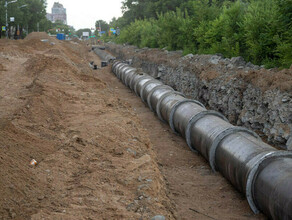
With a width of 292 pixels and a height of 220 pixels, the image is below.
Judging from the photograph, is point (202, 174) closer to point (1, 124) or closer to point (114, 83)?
point (1, 124)

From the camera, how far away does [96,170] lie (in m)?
6.05

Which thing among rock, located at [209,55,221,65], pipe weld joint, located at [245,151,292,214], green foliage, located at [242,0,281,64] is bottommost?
pipe weld joint, located at [245,151,292,214]

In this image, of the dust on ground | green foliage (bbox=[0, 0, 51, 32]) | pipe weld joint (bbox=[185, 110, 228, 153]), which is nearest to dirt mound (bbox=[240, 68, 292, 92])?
pipe weld joint (bbox=[185, 110, 228, 153])

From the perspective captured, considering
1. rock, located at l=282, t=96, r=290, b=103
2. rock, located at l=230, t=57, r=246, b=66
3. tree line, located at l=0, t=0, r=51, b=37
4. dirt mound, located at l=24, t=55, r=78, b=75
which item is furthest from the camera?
tree line, located at l=0, t=0, r=51, b=37

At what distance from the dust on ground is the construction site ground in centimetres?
2

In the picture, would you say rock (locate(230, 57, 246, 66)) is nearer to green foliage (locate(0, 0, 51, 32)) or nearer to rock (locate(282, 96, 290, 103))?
rock (locate(282, 96, 290, 103))

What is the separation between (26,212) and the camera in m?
4.31

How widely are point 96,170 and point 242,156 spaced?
2742 mm

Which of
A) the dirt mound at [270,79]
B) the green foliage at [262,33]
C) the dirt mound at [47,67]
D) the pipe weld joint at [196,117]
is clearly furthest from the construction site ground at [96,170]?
the dirt mound at [47,67]

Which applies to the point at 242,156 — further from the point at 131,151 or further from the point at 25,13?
the point at 25,13

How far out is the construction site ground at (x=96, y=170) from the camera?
4750mm

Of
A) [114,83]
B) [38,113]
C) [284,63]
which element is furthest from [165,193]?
[114,83]

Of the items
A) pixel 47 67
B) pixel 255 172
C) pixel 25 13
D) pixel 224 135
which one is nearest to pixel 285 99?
pixel 224 135

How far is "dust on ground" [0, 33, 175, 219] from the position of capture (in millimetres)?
4668
